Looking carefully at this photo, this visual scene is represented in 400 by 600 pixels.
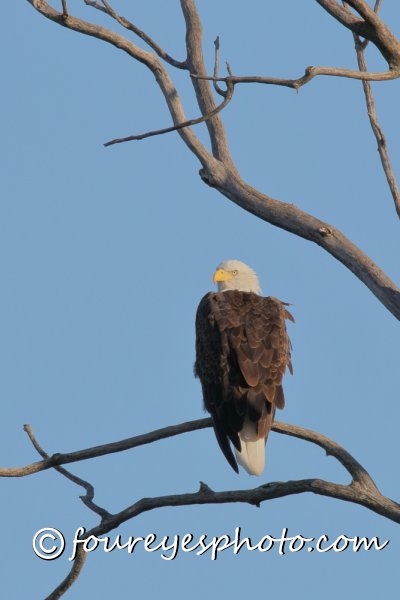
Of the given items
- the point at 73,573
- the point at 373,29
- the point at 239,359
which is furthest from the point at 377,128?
the point at 73,573

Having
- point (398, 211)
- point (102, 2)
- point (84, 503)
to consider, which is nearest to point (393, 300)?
point (398, 211)

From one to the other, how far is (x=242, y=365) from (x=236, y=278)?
63.2 inches

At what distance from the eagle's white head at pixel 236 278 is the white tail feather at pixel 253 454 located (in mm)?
1874

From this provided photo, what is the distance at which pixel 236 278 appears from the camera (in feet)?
29.3

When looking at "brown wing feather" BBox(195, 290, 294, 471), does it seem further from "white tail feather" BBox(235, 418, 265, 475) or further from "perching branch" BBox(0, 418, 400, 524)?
"perching branch" BBox(0, 418, 400, 524)

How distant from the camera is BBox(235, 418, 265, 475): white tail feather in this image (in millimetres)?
7168

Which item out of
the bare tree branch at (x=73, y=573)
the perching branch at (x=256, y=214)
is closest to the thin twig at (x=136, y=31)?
the perching branch at (x=256, y=214)

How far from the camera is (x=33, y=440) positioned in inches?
248

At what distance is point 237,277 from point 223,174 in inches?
61.3

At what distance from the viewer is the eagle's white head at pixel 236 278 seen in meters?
8.88

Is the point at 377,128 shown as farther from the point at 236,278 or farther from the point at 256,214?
the point at 236,278

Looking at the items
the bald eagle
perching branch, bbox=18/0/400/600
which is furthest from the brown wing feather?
perching branch, bbox=18/0/400/600

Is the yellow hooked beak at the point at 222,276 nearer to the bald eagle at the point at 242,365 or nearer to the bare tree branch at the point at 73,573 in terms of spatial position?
the bald eagle at the point at 242,365

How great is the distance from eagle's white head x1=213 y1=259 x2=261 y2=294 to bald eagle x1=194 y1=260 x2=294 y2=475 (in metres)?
0.63
